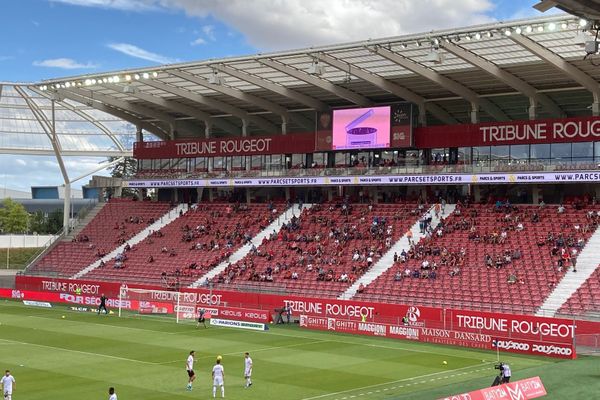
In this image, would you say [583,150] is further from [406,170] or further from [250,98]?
[250,98]

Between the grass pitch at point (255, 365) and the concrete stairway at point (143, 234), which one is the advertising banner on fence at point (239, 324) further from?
the concrete stairway at point (143, 234)

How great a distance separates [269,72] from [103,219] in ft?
88.6

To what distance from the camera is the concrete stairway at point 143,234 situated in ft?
219

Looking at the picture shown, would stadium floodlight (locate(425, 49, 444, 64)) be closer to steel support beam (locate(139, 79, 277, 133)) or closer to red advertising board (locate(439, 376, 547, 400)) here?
red advertising board (locate(439, 376, 547, 400))

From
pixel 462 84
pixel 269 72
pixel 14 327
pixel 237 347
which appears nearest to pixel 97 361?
pixel 237 347

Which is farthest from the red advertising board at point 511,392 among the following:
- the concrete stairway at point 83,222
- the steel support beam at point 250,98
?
the concrete stairway at point 83,222

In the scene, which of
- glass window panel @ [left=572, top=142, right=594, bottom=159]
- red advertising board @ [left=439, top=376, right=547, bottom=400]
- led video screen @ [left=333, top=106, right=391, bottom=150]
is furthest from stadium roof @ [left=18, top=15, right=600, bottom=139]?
red advertising board @ [left=439, top=376, right=547, bottom=400]

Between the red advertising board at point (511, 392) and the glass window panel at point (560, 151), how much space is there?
30.7 meters

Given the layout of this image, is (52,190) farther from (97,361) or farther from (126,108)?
(97,361)

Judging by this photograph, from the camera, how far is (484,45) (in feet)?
153

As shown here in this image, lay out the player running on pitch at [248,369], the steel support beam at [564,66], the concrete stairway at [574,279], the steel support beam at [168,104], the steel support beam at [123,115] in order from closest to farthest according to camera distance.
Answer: the player running on pitch at [248,369] < the concrete stairway at [574,279] < the steel support beam at [564,66] < the steel support beam at [168,104] < the steel support beam at [123,115]

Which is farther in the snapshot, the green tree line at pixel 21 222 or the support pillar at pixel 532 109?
the green tree line at pixel 21 222

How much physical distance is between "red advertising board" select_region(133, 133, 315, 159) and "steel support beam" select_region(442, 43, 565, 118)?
1787 cm

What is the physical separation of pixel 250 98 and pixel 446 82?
54.4 feet
